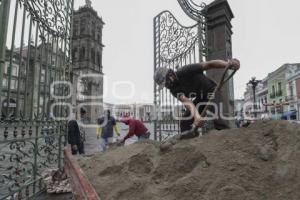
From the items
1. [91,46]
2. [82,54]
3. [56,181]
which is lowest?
[56,181]

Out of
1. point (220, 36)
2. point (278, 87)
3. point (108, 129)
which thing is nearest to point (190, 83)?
point (220, 36)

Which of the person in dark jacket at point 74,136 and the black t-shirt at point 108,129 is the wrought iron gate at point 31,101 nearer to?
the person in dark jacket at point 74,136

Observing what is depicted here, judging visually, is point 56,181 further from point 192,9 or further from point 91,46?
point 91,46

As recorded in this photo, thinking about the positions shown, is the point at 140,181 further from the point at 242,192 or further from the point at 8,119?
the point at 8,119

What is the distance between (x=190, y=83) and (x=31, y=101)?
2.06m

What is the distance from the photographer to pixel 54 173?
11.7ft

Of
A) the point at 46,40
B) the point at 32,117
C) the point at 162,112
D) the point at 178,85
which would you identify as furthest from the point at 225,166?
the point at 162,112

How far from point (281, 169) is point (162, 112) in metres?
5.28

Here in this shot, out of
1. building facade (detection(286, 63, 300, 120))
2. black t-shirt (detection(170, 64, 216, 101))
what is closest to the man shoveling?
black t-shirt (detection(170, 64, 216, 101))

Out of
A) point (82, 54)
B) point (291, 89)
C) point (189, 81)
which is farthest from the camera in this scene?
point (82, 54)

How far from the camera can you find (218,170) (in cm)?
163

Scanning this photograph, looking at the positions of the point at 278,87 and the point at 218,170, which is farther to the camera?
the point at 278,87

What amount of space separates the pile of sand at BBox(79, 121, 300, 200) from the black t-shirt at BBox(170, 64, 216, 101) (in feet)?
3.55

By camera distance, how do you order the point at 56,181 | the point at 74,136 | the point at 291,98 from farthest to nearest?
1. the point at 291,98
2. the point at 74,136
3. the point at 56,181
